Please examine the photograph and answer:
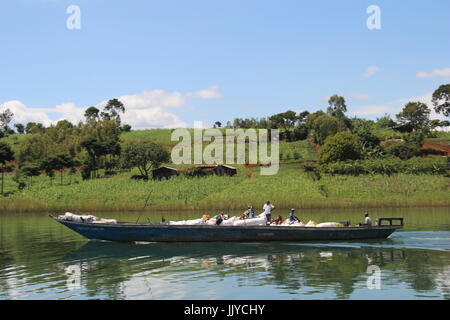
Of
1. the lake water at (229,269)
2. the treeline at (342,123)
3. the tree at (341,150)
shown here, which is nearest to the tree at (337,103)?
the treeline at (342,123)

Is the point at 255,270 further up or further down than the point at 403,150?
further down

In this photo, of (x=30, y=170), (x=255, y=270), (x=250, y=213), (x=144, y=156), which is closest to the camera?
(x=255, y=270)

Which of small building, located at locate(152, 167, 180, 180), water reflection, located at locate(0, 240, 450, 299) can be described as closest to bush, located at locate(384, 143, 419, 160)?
small building, located at locate(152, 167, 180, 180)

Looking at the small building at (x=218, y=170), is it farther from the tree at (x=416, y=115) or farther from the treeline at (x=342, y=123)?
the tree at (x=416, y=115)

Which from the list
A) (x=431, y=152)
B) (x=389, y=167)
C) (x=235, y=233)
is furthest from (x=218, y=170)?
(x=235, y=233)

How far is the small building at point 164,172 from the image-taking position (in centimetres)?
7475

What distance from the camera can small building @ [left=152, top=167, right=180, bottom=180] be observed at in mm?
74750

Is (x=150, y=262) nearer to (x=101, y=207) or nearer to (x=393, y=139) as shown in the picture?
(x=101, y=207)

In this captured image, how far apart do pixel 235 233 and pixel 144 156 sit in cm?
5117

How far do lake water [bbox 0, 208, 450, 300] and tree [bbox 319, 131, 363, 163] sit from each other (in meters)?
42.0

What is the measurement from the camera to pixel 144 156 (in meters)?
76.7

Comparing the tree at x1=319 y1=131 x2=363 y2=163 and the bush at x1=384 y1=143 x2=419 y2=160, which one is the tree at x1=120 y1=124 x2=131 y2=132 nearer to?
the tree at x1=319 y1=131 x2=363 y2=163

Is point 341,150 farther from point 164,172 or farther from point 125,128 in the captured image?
point 125,128
